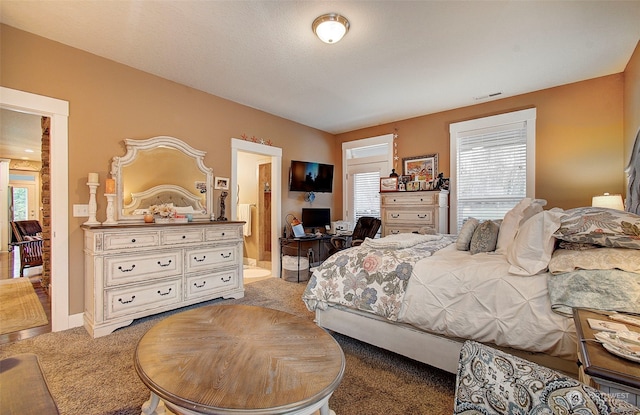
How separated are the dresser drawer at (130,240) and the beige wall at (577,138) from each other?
470 centimetres

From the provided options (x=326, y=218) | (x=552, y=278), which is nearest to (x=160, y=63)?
(x=326, y=218)

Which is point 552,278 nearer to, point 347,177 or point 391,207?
point 391,207

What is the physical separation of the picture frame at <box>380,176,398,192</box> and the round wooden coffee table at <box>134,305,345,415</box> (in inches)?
128

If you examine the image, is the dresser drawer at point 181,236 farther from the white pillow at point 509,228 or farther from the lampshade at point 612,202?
the lampshade at point 612,202

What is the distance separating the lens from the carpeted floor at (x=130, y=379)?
1.71 m

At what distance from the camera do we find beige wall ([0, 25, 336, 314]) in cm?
264

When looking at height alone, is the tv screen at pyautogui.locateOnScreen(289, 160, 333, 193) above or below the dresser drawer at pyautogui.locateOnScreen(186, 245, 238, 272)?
above

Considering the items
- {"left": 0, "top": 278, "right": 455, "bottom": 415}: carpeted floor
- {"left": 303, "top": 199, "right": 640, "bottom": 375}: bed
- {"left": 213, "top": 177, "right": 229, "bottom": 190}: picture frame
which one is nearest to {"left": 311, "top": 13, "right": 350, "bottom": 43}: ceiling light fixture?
{"left": 303, "top": 199, "right": 640, "bottom": 375}: bed

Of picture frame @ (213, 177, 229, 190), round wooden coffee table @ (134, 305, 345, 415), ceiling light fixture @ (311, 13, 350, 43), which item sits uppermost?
ceiling light fixture @ (311, 13, 350, 43)

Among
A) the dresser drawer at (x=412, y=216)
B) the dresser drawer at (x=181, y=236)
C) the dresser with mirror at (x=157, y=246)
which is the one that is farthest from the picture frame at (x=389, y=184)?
the dresser drawer at (x=181, y=236)

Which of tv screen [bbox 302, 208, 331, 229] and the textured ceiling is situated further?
tv screen [bbox 302, 208, 331, 229]

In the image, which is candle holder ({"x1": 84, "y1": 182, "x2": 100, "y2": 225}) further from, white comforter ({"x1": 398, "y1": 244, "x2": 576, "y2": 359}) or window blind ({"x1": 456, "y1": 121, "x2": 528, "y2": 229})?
window blind ({"x1": 456, "y1": 121, "x2": 528, "y2": 229})

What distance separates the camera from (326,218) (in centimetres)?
552

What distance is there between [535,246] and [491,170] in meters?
2.76
